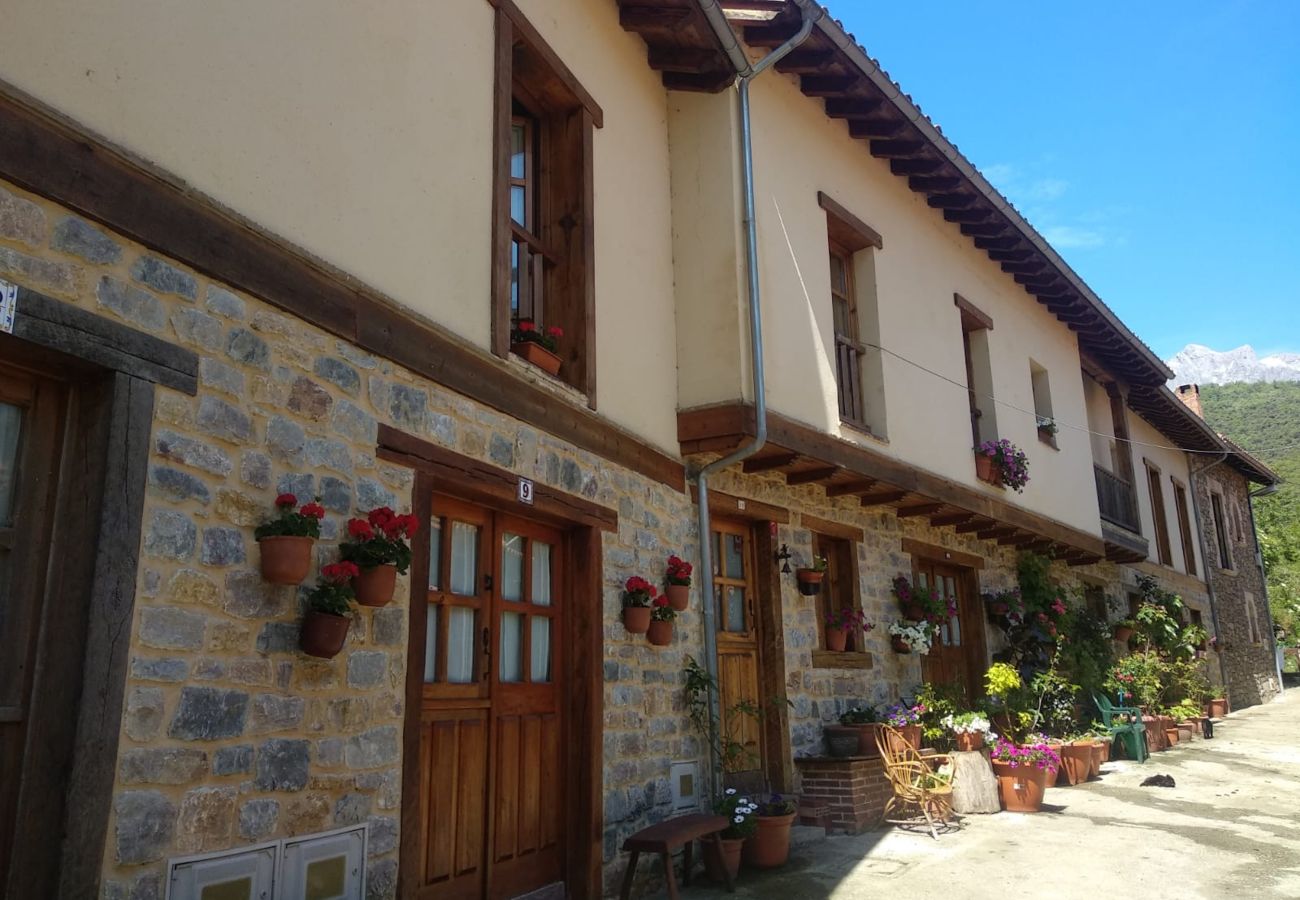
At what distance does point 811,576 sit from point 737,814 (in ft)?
7.49

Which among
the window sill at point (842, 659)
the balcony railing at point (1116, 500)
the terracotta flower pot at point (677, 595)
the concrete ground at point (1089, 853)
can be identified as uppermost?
the balcony railing at point (1116, 500)

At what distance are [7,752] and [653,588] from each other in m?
3.82

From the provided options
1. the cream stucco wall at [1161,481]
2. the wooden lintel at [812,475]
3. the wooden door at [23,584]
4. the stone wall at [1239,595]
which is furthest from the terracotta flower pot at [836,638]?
the stone wall at [1239,595]

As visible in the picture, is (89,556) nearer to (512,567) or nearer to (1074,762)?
(512,567)

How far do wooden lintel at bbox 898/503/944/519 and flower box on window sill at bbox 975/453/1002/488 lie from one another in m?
0.88

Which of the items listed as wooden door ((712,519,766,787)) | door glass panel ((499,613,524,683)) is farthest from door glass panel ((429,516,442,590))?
wooden door ((712,519,766,787))

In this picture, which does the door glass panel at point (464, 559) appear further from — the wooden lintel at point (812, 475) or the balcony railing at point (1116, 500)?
the balcony railing at point (1116, 500)

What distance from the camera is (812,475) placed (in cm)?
793

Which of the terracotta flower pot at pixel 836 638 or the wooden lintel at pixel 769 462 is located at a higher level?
the wooden lintel at pixel 769 462

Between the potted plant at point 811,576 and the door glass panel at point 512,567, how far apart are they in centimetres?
309

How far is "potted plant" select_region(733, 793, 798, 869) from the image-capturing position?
6395 mm

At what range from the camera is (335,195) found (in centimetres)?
425

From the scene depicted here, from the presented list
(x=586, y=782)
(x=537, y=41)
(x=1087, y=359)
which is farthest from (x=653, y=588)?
Answer: (x=1087, y=359)

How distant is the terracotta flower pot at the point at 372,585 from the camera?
13.0 ft
